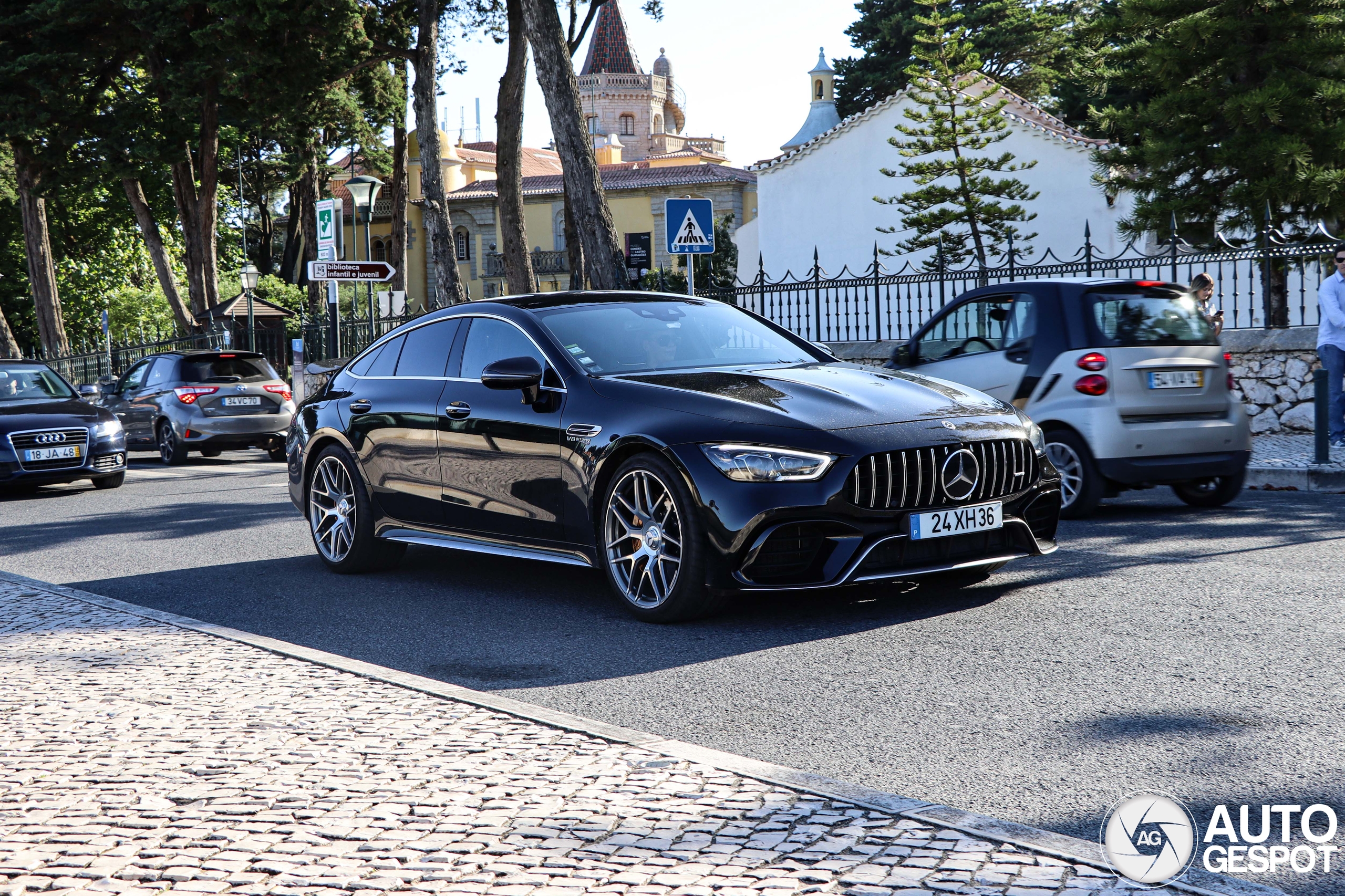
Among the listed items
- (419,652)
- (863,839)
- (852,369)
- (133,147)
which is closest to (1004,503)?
(852,369)

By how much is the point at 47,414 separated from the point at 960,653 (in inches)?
472

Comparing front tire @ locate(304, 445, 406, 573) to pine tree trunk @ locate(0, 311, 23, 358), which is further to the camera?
pine tree trunk @ locate(0, 311, 23, 358)

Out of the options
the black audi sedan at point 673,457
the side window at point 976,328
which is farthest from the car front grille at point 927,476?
the side window at point 976,328

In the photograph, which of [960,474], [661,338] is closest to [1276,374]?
[661,338]

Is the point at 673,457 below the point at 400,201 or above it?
below

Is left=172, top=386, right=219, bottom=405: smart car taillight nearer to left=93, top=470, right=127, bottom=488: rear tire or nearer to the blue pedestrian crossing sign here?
left=93, top=470, right=127, bottom=488: rear tire

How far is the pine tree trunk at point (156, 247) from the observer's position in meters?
35.4

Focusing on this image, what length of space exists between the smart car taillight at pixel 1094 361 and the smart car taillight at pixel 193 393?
13.9 metres

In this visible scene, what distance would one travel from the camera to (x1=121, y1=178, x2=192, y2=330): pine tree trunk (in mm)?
35378

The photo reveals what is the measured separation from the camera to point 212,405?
64.5 ft

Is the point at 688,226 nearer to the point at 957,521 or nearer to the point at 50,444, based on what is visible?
the point at 50,444

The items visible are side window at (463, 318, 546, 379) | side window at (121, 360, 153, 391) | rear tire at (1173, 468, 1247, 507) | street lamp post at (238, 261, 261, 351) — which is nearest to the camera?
side window at (463, 318, 546, 379)

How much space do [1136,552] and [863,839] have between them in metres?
5.19

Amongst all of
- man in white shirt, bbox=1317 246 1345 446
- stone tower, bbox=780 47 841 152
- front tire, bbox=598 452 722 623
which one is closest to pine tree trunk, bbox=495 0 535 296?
man in white shirt, bbox=1317 246 1345 446
